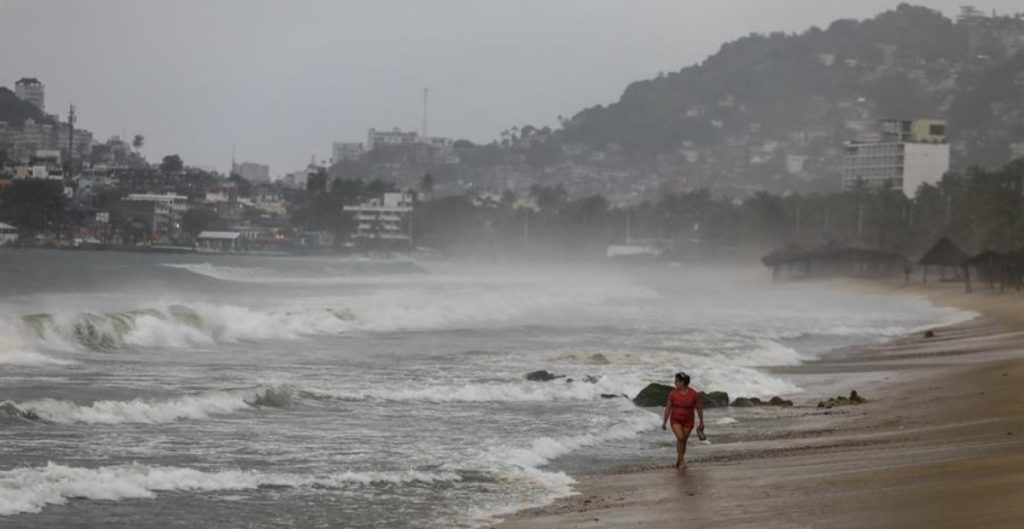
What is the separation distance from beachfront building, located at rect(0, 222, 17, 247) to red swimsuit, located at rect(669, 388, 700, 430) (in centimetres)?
15877

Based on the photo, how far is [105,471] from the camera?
14898 mm

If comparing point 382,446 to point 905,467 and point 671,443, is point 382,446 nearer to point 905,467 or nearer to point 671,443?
point 671,443

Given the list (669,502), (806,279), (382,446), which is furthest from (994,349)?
(806,279)

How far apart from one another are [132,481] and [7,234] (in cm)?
16283

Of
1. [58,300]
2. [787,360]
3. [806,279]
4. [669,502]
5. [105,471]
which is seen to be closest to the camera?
[669,502]

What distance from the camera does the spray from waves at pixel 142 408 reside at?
19.4 meters

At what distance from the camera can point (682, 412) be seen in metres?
16.6

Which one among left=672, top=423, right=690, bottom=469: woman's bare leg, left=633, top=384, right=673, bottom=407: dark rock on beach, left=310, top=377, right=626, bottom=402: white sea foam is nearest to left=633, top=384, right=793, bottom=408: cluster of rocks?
left=633, top=384, right=673, bottom=407: dark rock on beach

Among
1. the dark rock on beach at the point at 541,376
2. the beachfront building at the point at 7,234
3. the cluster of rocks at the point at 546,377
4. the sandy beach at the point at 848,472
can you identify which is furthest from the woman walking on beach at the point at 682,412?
the beachfront building at the point at 7,234

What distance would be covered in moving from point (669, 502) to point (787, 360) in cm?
2093

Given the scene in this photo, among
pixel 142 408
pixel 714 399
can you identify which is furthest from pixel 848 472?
pixel 142 408

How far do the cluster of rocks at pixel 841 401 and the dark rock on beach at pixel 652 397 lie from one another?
2284mm

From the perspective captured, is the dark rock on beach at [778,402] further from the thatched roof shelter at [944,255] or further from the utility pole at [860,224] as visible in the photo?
the utility pole at [860,224]

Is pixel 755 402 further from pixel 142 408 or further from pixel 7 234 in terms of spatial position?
pixel 7 234
